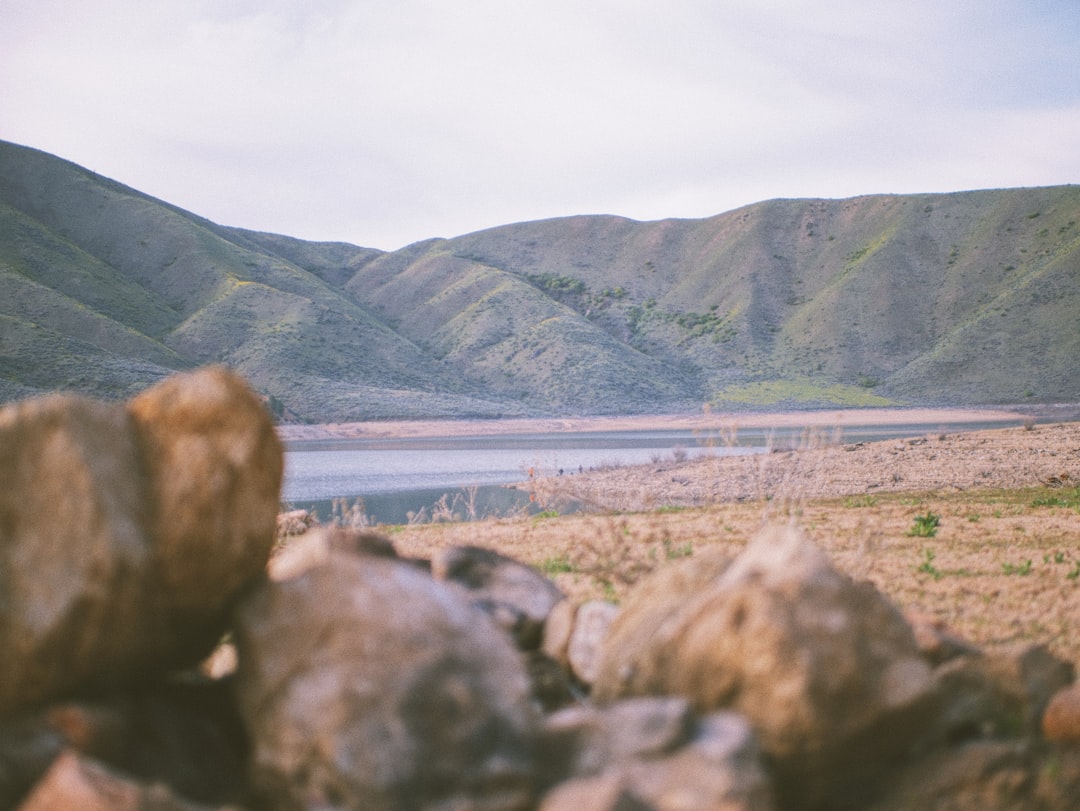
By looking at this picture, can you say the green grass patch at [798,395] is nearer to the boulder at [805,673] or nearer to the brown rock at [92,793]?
Answer: the boulder at [805,673]

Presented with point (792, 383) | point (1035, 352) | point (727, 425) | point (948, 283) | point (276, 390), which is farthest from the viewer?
point (948, 283)

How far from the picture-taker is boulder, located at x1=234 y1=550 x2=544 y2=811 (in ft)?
11.9

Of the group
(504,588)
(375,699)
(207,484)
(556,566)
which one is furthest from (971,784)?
(556,566)

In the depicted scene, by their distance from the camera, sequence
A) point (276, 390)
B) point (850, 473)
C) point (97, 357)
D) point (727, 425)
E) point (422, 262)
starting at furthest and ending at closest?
point (422, 262)
point (276, 390)
point (97, 357)
point (850, 473)
point (727, 425)

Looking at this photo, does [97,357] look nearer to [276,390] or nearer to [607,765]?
[276,390]

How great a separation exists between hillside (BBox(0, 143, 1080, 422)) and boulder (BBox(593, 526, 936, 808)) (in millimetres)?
52298

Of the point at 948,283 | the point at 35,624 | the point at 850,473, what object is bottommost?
the point at 850,473

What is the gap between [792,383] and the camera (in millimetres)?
81438

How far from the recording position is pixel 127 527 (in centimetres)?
379

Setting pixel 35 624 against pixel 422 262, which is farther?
pixel 422 262

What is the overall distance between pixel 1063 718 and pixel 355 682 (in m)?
3.17

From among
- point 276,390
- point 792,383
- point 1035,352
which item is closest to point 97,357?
point 276,390

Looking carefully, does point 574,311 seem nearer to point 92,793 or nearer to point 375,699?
point 375,699

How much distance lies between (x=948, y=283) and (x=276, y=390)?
196ft
